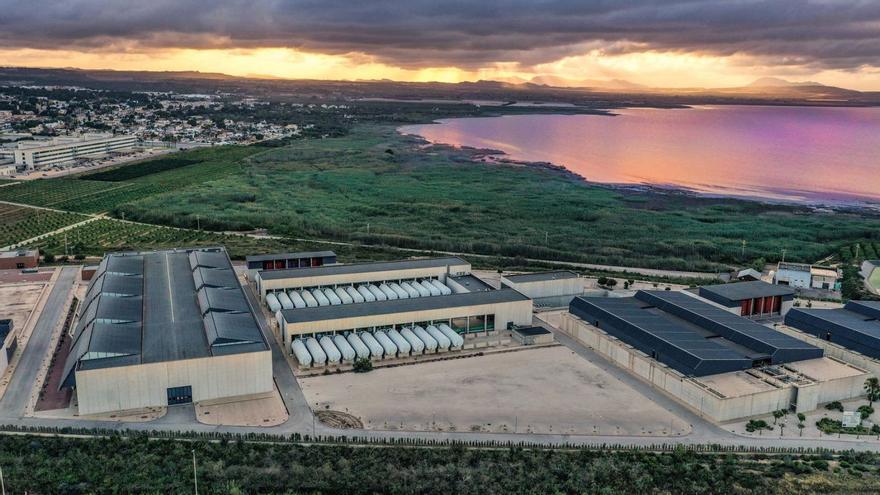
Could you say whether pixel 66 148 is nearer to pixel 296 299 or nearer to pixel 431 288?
pixel 296 299

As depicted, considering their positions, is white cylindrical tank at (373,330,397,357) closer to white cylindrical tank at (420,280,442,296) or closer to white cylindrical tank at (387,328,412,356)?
white cylindrical tank at (387,328,412,356)

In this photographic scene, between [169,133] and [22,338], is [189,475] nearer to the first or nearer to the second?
[22,338]

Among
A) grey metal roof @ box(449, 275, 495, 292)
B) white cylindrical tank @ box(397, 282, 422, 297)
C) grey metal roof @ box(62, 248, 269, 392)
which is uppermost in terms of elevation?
grey metal roof @ box(62, 248, 269, 392)

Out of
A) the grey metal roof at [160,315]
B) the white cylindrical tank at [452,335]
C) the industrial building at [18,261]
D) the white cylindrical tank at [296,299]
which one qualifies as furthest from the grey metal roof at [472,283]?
the industrial building at [18,261]

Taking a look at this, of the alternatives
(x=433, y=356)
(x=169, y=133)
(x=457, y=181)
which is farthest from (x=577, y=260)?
(x=169, y=133)

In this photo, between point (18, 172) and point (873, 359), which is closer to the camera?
point (873, 359)

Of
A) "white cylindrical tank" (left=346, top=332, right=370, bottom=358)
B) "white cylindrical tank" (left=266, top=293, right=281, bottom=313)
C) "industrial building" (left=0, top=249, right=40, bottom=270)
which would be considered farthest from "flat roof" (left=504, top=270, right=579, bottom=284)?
"industrial building" (left=0, top=249, right=40, bottom=270)
